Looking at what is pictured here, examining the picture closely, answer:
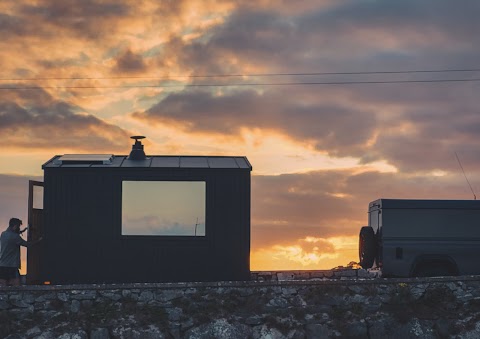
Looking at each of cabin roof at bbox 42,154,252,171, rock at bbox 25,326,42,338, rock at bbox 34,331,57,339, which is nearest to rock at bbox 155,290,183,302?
rock at bbox 34,331,57,339

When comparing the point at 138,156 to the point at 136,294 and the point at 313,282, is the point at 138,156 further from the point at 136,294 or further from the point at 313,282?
the point at 313,282

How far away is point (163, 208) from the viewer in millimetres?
26828

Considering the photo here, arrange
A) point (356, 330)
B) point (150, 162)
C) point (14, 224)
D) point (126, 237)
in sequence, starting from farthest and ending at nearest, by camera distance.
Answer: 1. point (150, 162)
2. point (126, 237)
3. point (14, 224)
4. point (356, 330)

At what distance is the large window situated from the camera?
87.7 ft

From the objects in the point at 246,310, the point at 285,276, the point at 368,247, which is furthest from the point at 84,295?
the point at 368,247

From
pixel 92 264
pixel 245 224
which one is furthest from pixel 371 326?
pixel 92 264

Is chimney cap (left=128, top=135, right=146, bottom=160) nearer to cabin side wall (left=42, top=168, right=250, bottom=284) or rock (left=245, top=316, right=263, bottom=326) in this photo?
cabin side wall (left=42, top=168, right=250, bottom=284)

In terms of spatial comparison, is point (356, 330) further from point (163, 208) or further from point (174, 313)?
point (163, 208)

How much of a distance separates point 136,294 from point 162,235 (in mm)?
2333

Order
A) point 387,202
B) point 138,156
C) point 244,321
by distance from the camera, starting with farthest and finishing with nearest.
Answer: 1. point 138,156
2. point 387,202
3. point 244,321

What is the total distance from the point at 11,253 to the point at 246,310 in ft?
23.0

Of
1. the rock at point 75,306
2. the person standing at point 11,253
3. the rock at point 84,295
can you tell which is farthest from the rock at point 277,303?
the person standing at point 11,253

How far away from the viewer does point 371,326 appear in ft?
81.9

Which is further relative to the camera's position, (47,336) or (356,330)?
(356,330)
